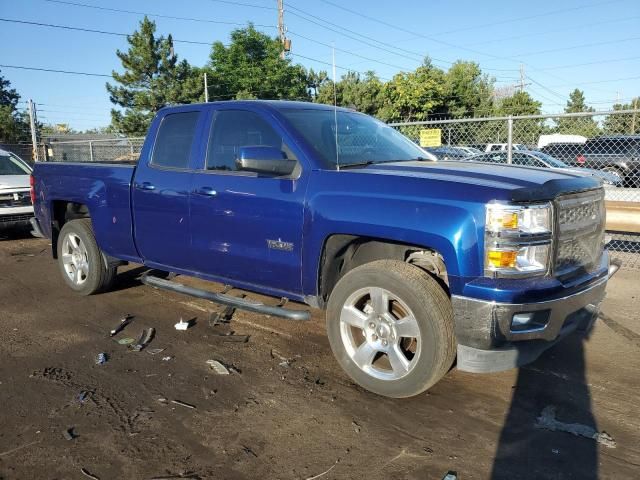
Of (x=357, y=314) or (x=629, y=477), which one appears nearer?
(x=629, y=477)

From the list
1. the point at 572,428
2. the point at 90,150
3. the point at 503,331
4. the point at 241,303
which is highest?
the point at 90,150

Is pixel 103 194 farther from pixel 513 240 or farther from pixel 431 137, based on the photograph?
pixel 431 137

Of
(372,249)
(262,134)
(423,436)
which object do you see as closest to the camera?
(423,436)

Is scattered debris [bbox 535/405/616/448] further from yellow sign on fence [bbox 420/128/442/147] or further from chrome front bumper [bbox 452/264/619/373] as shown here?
yellow sign on fence [bbox 420/128/442/147]

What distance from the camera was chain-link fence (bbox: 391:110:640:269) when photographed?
292 inches

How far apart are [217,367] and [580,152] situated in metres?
15.2

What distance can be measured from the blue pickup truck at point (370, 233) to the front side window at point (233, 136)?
0.04 ft

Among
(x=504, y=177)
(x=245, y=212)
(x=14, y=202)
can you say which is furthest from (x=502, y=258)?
(x=14, y=202)

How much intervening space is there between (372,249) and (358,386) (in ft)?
3.13

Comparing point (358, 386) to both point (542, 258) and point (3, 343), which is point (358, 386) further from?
point (3, 343)

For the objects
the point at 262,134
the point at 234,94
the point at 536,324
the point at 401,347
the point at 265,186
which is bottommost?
the point at 401,347

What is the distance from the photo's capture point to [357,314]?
3.53 m

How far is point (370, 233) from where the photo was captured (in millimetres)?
3350

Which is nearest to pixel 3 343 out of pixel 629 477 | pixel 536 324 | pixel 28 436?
pixel 28 436
